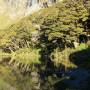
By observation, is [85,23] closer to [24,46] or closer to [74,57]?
[74,57]

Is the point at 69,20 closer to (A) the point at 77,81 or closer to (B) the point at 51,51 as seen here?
(B) the point at 51,51

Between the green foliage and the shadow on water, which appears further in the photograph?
the green foliage

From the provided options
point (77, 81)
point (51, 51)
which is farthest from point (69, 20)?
point (77, 81)

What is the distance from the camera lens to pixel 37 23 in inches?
4279

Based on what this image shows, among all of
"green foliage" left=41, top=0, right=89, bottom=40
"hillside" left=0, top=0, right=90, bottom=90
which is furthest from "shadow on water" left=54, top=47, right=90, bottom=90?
"green foliage" left=41, top=0, right=89, bottom=40

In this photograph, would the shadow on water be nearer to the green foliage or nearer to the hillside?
the hillside

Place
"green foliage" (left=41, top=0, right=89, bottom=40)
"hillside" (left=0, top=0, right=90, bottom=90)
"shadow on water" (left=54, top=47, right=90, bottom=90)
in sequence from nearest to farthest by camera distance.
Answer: "shadow on water" (left=54, top=47, right=90, bottom=90)
"hillside" (left=0, top=0, right=90, bottom=90)
"green foliage" (left=41, top=0, right=89, bottom=40)

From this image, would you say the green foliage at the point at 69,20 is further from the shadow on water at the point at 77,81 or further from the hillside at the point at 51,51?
the shadow on water at the point at 77,81

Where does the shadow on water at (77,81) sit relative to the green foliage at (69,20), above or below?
below

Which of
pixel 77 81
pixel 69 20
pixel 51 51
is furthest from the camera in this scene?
pixel 51 51

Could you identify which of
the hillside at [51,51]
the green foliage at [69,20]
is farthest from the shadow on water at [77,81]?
the green foliage at [69,20]

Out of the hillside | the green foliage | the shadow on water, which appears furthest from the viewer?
the green foliage

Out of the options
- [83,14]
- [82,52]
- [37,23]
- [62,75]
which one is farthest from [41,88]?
[37,23]

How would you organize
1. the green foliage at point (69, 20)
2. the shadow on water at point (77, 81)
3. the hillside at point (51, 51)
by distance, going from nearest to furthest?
the shadow on water at point (77, 81) → the hillside at point (51, 51) → the green foliage at point (69, 20)
